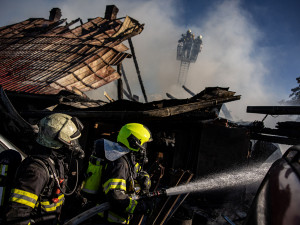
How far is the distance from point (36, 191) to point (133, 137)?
1380 mm

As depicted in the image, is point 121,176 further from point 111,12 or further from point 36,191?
point 111,12

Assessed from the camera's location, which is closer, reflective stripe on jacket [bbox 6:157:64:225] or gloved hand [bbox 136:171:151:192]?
reflective stripe on jacket [bbox 6:157:64:225]

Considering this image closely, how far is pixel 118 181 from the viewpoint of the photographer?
237 cm

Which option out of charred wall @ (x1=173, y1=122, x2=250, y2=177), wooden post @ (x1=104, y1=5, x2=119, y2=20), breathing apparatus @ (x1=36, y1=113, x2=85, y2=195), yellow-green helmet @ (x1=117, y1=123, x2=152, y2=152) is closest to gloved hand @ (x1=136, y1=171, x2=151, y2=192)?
yellow-green helmet @ (x1=117, y1=123, x2=152, y2=152)

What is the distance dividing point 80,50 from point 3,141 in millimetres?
8728

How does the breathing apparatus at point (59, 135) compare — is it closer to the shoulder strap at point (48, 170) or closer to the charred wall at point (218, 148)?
the shoulder strap at point (48, 170)

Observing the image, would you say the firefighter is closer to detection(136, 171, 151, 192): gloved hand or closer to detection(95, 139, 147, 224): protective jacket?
detection(95, 139, 147, 224): protective jacket

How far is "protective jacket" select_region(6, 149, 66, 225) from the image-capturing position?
1.66 meters

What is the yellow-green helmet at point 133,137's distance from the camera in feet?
9.05

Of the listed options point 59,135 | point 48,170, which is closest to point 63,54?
point 59,135

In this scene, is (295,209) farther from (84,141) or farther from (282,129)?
(282,129)

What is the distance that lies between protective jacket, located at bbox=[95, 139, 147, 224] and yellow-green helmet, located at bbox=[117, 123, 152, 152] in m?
0.11

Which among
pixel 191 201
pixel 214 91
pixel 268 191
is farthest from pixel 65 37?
pixel 268 191

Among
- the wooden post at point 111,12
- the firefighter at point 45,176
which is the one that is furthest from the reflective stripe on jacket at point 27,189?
the wooden post at point 111,12
